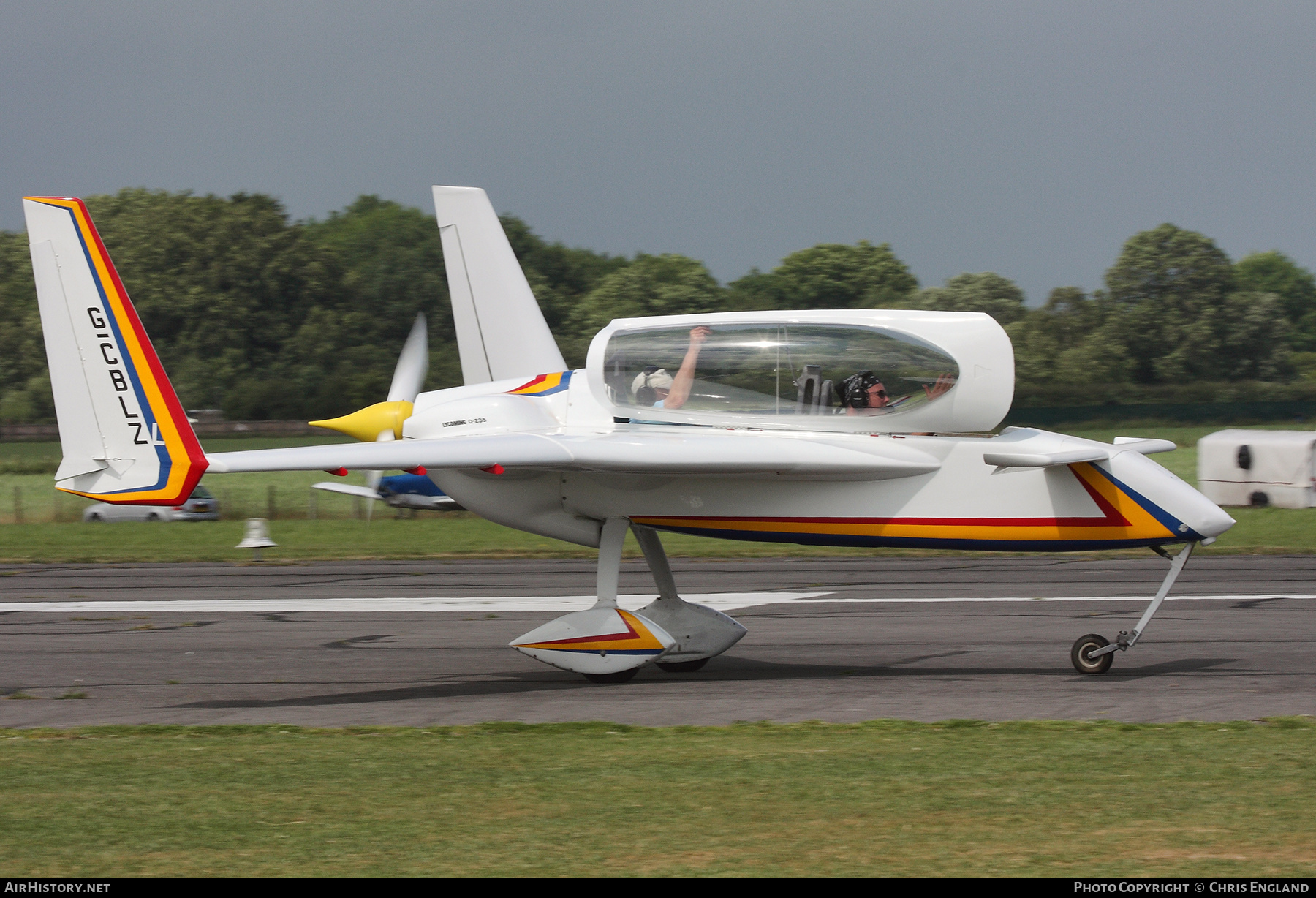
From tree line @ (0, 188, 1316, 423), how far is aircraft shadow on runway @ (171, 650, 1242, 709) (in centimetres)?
3710

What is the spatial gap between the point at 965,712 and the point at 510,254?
28.3 feet

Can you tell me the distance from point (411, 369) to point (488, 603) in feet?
10.8

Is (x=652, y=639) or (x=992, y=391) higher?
(x=992, y=391)

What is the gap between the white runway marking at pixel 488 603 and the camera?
51.9ft

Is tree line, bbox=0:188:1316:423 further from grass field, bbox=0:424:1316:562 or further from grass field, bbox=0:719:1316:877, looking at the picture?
grass field, bbox=0:719:1316:877

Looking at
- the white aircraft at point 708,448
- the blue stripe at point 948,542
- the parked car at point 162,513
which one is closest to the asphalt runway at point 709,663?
the white aircraft at point 708,448

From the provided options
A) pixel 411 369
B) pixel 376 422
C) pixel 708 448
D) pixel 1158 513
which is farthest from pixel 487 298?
pixel 1158 513

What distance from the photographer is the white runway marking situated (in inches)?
623

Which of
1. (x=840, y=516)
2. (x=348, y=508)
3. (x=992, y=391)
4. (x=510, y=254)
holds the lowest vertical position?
(x=348, y=508)

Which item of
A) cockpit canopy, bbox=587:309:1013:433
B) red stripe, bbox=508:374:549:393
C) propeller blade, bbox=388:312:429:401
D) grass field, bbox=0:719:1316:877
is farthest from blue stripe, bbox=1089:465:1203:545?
propeller blade, bbox=388:312:429:401

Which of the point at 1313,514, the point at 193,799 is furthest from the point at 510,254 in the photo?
the point at 1313,514

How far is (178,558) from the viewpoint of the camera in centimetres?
2338

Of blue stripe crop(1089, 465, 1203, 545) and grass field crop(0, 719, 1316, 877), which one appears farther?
blue stripe crop(1089, 465, 1203, 545)

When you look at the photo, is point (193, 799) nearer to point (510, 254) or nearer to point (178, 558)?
point (510, 254)
